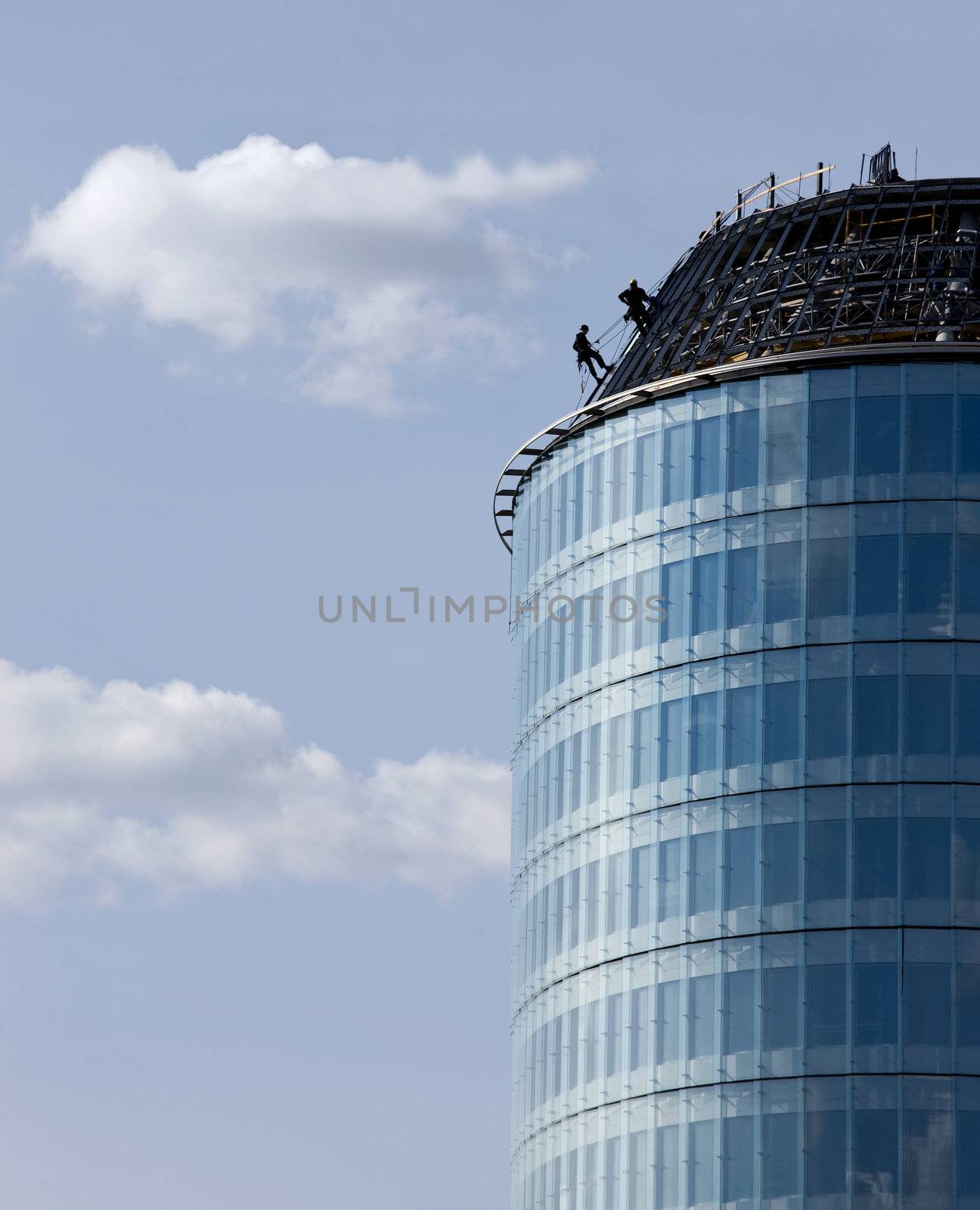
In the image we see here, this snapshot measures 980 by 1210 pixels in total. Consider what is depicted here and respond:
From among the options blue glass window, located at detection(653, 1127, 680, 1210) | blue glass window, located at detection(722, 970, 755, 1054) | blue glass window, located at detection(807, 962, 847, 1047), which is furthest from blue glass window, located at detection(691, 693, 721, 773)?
blue glass window, located at detection(653, 1127, 680, 1210)

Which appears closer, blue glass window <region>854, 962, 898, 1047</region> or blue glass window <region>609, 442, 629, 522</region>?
blue glass window <region>854, 962, 898, 1047</region>

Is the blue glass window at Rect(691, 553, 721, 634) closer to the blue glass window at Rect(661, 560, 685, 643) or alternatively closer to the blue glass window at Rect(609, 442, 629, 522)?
the blue glass window at Rect(661, 560, 685, 643)

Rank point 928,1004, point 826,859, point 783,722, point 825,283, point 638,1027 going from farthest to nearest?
1. point 825,283
2. point 638,1027
3. point 783,722
4. point 826,859
5. point 928,1004

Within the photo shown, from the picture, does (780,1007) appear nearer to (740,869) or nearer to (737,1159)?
(740,869)

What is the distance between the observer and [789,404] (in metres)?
104

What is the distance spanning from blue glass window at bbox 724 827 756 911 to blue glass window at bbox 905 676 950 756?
7.35 metres

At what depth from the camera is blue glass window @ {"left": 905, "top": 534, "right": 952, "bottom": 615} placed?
10062 centimetres

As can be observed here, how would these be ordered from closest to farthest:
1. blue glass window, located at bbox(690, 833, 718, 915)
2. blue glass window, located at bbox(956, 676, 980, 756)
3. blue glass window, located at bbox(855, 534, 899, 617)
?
blue glass window, located at bbox(956, 676, 980, 756), blue glass window, located at bbox(855, 534, 899, 617), blue glass window, located at bbox(690, 833, 718, 915)

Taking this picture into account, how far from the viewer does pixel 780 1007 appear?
323ft

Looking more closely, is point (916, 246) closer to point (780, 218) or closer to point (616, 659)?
point (780, 218)

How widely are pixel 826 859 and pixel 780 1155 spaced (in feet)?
38.0

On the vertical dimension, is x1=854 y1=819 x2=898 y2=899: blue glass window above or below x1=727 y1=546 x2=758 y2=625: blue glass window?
below

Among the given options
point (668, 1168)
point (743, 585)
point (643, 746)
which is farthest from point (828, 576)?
point (668, 1168)

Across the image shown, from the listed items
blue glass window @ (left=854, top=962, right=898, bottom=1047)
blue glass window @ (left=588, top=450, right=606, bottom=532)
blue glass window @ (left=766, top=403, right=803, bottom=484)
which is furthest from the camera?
blue glass window @ (left=588, top=450, right=606, bottom=532)
